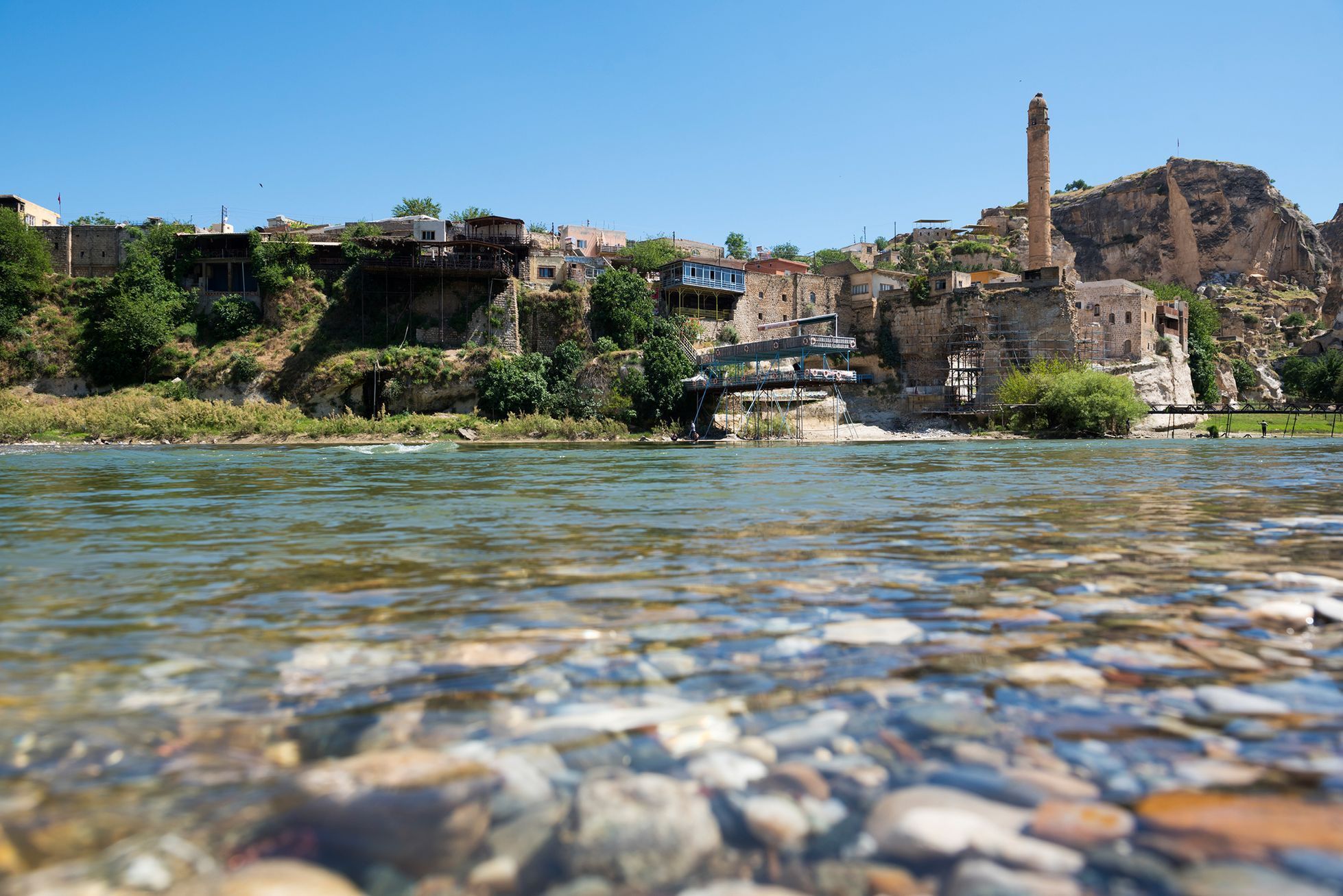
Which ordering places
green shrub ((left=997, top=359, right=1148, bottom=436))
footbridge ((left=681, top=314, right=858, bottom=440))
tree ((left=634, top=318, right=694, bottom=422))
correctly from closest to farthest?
footbridge ((left=681, top=314, right=858, bottom=440)), green shrub ((left=997, top=359, right=1148, bottom=436)), tree ((left=634, top=318, right=694, bottom=422))

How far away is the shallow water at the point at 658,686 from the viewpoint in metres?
1.31

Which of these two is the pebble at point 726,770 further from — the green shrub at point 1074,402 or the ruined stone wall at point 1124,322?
the ruined stone wall at point 1124,322

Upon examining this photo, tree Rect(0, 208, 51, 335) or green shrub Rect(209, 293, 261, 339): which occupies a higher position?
tree Rect(0, 208, 51, 335)

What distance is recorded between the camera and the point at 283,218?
2037 inches

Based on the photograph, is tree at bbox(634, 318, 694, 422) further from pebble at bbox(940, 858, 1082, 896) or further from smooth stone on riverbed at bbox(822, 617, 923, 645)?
pebble at bbox(940, 858, 1082, 896)

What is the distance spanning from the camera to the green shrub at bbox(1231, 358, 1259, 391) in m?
63.0

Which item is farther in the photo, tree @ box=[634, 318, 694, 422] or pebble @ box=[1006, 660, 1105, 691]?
tree @ box=[634, 318, 694, 422]

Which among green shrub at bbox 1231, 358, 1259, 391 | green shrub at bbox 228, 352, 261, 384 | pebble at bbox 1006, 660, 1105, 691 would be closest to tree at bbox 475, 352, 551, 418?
green shrub at bbox 228, 352, 261, 384

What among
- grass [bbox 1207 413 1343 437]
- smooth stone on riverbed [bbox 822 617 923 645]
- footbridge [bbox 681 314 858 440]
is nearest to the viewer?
smooth stone on riverbed [bbox 822 617 923 645]

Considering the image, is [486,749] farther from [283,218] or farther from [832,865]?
[283,218]

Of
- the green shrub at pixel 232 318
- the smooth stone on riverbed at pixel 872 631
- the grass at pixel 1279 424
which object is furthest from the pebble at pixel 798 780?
the green shrub at pixel 232 318

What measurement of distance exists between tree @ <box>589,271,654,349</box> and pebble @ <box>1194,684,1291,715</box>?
41180mm

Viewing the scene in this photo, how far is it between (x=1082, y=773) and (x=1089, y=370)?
44572 mm

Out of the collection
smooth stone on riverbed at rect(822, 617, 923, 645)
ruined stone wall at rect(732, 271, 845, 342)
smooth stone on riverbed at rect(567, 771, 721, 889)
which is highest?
ruined stone wall at rect(732, 271, 845, 342)
